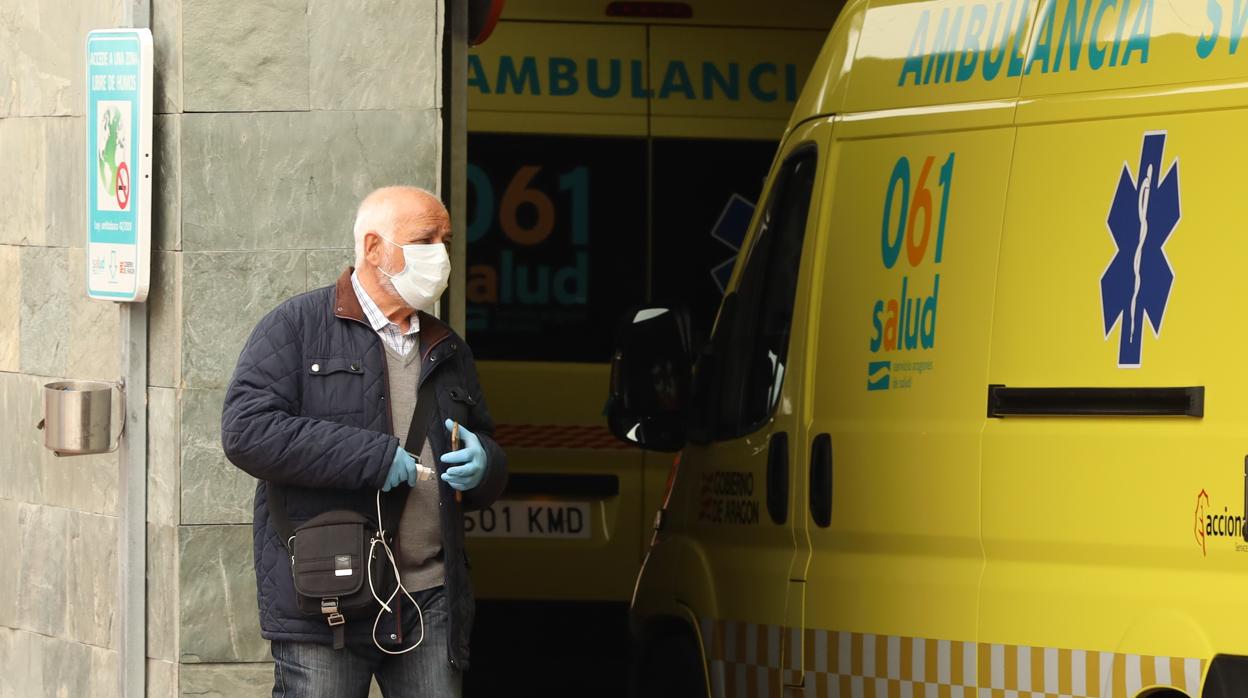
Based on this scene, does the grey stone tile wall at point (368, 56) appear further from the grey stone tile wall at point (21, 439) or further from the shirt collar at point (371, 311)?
the grey stone tile wall at point (21, 439)

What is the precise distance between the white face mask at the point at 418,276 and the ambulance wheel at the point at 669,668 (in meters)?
1.93

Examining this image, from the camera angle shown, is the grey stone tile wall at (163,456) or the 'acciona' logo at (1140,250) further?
the grey stone tile wall at (163,456)

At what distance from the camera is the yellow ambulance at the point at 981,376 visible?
4.45 m

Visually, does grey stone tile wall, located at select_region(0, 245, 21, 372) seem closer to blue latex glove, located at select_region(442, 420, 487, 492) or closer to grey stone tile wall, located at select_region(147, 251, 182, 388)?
grey stone tile wall, located at select_region(147, 251, 182, 388)

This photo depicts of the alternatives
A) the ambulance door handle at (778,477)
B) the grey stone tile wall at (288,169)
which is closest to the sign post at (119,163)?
the grey stone tile wall at (288,169)

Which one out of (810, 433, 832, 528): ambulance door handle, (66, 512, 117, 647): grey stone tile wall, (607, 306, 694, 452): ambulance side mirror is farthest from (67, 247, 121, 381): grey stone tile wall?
(810, 433, 832, 528): ambulance door handle

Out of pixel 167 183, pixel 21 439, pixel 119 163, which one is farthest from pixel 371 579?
pixel 21 439

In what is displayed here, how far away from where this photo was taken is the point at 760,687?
577 centimetres

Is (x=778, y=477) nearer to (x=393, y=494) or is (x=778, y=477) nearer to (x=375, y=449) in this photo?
(x=393, y=494)

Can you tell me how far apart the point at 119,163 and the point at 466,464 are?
1.76 metres

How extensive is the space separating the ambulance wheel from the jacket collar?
177 centimetres

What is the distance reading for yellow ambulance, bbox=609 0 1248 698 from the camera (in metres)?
4.45

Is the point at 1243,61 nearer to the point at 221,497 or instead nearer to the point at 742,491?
the point at 742,491

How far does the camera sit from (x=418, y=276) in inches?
181
